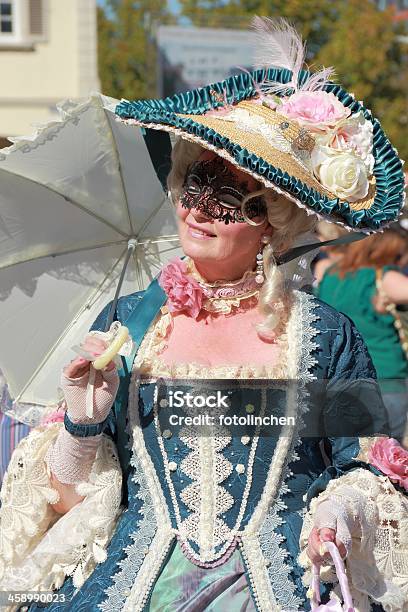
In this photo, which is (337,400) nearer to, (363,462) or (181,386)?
(363,462)

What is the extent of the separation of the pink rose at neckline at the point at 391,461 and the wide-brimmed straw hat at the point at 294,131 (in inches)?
20.0

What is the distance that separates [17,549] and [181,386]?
596 millimetres

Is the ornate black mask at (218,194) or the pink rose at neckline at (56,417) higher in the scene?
the ornate black mask at (218,194)

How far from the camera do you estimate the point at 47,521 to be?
2646 mm

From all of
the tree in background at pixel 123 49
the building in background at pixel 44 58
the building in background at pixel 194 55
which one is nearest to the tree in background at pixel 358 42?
the tree in background at pixel 123 49

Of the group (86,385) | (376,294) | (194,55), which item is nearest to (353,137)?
(86,385)

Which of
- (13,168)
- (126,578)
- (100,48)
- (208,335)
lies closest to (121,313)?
(208,335)

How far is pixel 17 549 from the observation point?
104 inches

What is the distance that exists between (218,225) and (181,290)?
195 mm

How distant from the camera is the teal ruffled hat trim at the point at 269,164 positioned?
7.80 ft

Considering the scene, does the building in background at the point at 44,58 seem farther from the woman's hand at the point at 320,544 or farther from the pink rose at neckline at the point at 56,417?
the woman's hand at the point at 320,544

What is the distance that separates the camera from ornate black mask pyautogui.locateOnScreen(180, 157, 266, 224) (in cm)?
250

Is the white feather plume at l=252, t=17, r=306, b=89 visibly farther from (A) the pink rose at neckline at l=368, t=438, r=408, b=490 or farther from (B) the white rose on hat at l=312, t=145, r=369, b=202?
(A) the pink rose at neckline at l=368, t=438, r=408, b=490

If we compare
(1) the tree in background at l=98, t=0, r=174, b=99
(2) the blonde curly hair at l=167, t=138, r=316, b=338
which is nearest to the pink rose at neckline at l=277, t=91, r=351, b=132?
(2) the blonde curly hair at l=167, t=138, r=316, b=338
